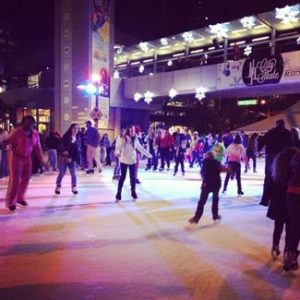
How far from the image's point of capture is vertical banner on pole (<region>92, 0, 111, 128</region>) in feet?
84.7

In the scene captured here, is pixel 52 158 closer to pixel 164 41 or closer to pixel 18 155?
pixel 18 155

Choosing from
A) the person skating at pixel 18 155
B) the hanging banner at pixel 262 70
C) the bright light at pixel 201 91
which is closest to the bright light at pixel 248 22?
the hanging banner at pixel 262 70

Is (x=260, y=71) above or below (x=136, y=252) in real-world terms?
above

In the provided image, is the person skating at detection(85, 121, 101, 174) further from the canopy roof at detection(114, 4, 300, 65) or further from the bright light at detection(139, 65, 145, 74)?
the bright light at detection(139, 65, 145, 74)

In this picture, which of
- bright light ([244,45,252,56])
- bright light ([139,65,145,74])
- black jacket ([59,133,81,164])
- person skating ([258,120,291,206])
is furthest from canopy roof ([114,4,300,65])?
black jacket ([59,133,81,164])

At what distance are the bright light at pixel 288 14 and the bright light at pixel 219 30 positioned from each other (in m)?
2.79

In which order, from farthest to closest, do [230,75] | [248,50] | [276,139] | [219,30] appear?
[219,30], [248,50], [230,75], [276,139]

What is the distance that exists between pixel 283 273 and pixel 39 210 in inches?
209

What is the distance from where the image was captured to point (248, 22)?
21719 mm

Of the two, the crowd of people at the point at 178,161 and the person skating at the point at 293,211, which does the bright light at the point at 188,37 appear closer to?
the crowd of people at the point at 178,161

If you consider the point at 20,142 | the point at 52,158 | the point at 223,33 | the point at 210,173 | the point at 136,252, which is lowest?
the point at 136,252

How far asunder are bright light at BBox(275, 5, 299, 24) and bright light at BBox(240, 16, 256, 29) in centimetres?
124

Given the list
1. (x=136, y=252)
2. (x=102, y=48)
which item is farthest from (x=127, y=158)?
(x=102, y=48)

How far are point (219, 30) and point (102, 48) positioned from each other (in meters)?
6.92
